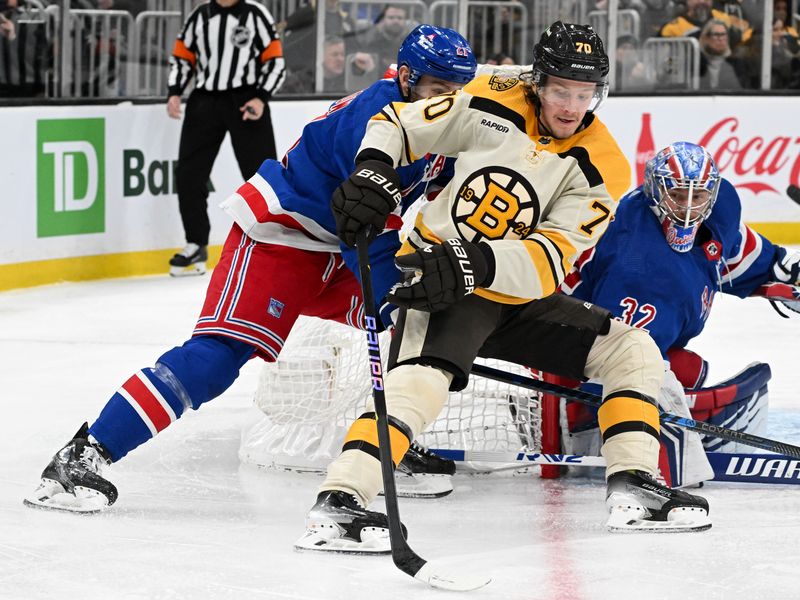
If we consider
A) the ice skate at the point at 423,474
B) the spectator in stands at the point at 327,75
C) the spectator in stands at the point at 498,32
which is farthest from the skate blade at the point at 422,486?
the spectator in stands at the point at 498,32

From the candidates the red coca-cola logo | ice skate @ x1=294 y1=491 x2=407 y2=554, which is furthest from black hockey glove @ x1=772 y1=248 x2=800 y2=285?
the red coca-cola logo

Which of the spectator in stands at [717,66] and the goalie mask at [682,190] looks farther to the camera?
the spectator in stands at [717,66]

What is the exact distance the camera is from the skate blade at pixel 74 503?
2.93m

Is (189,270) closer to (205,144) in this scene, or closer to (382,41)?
(205,144)

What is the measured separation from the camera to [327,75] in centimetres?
725

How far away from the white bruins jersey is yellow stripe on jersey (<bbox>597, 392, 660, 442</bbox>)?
0.26m

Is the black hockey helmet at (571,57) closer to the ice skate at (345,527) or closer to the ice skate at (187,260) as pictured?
the ice skate at (345,527)

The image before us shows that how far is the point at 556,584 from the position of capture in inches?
99.2

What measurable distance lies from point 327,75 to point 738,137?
6.99 ft

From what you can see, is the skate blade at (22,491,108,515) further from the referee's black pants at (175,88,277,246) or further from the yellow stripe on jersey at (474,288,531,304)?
the referee's black pants at (175,88,277,246)

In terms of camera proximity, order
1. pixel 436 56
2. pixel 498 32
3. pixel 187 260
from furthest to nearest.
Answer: pixel 498 32, pixel 187 260, pixel 436 56

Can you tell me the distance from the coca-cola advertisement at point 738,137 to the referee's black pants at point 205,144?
196cm

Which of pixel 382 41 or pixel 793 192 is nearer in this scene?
pixel 382 41

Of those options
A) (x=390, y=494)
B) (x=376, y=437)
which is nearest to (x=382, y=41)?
(x=376, y=437)
